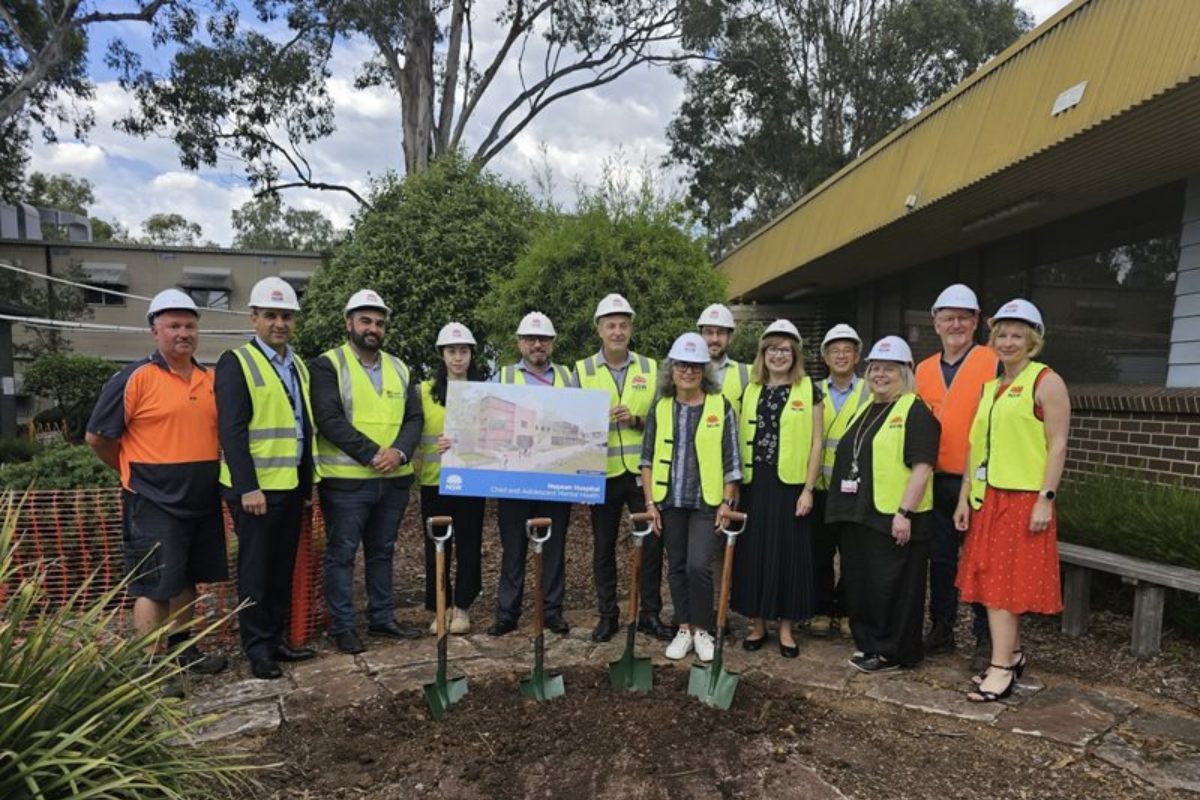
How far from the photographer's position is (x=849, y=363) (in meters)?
4.52

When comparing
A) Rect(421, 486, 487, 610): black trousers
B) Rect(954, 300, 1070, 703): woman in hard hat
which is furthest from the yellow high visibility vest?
Rect(421, 486, 487, 610): black trousers

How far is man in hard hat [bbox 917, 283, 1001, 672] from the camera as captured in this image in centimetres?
427

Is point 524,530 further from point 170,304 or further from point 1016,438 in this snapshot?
point 1016,438

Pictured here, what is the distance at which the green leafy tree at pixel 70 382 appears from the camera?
58.5ft

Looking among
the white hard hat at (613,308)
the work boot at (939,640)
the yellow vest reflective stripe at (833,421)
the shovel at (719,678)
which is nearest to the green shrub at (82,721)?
the shovel at (719,678)

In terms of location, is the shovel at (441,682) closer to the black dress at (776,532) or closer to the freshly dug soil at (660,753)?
the freshly dug soil at (660,753)

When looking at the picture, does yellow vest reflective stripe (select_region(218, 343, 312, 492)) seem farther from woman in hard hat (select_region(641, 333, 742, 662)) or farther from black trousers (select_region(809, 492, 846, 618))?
black trousers (select_region(809, 492, 846, 618))

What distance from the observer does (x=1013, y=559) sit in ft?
12.5

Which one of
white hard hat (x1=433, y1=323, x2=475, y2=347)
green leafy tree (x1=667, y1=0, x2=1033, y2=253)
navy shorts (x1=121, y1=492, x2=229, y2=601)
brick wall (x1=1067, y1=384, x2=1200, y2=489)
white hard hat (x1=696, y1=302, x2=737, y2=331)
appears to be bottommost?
navy shorts (x1=121, y1=492, x2=229, y2=601)

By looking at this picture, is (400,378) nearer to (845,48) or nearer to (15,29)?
(15,29)

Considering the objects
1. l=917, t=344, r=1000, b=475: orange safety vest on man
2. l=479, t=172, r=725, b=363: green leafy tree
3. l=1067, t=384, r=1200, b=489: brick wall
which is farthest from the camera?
l=479, t=172, r=725, b=363: green leafy tree

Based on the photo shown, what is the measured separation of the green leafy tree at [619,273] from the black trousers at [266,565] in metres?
3.31

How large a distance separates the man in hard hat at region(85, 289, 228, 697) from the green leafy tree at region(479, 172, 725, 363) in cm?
350

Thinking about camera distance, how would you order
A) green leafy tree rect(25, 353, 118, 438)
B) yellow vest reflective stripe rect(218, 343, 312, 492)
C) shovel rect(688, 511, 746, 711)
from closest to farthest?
1. shovel rect(688, 511, 746, 711)
2. yellow vest reflective stripe rect(218, 343, 312, 492)
3. green leafy tree rect(25, 353, 118, 438)
